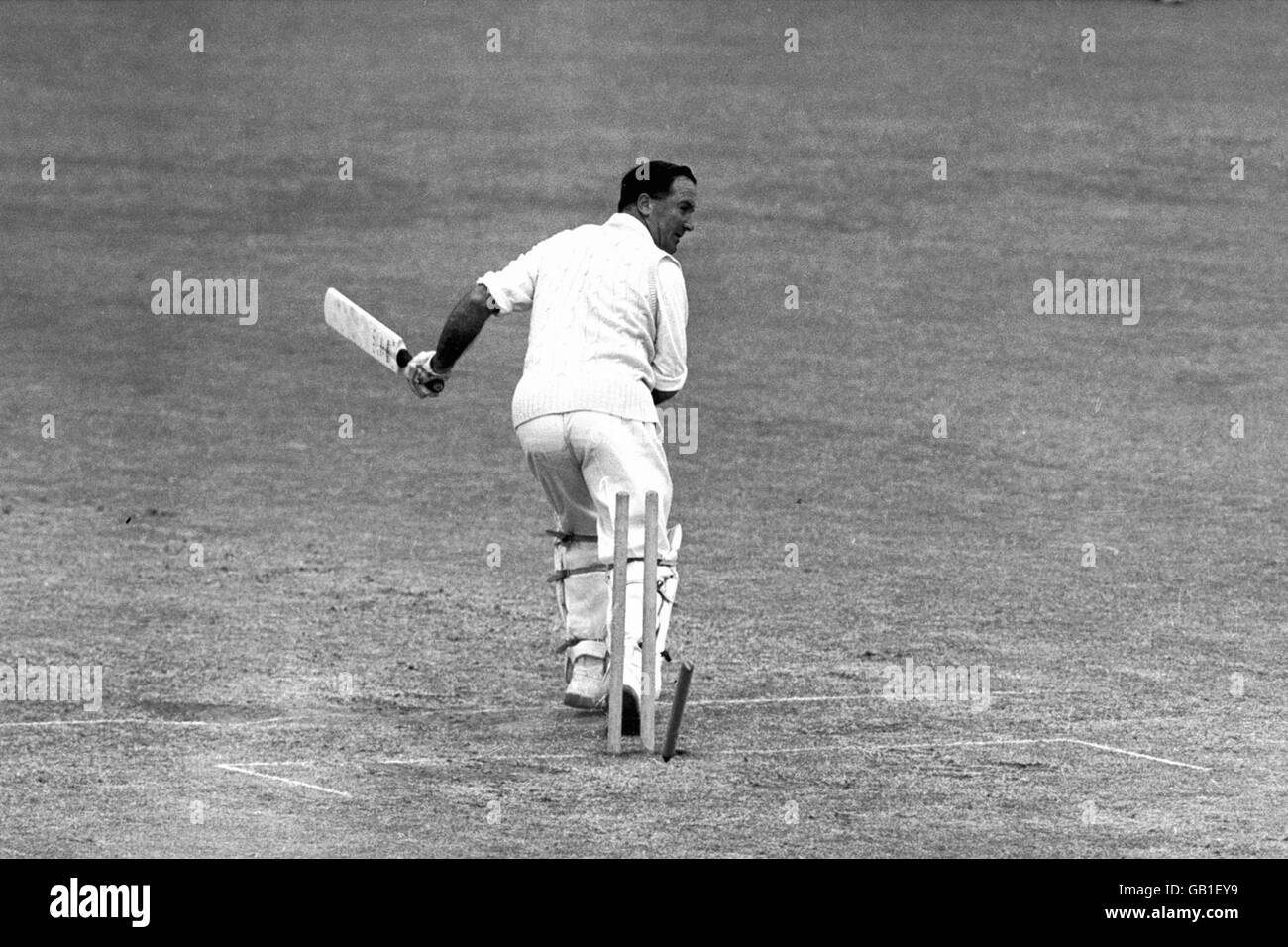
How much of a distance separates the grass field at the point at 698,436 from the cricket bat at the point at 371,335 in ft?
4.29

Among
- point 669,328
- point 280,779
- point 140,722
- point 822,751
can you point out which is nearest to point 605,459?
point 669,328

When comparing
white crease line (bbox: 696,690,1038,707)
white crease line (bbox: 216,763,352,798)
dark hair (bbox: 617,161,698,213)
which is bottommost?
white crease line (bbox: 216,763,352,798)

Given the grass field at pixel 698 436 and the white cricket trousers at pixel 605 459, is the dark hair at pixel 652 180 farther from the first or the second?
the grass field at pixel 698 436

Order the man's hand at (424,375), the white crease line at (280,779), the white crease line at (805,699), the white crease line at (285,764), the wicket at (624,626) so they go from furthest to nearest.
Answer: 1. the white crease line at (805,699)
2. the man's hand at (424,375)
3. the wicket at (624,626)
4. the white crease line at (285,764)
5. the white crease line at (280,779)

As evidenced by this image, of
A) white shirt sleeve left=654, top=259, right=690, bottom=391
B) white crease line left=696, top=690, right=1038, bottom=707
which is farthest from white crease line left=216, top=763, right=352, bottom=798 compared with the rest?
white shirt sleeve left=654, top=259, right=690, bottom=391

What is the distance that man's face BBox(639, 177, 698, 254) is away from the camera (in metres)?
9.35

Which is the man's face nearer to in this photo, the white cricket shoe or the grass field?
the white cricket shoe

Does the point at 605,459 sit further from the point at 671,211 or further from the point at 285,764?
the point at 285,764

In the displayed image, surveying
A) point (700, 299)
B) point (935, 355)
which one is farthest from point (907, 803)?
point (700, 299)

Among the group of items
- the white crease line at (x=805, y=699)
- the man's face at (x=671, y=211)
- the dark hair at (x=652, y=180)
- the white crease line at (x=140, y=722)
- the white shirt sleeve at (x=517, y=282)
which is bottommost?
the white crease line at (x=140, y=722)

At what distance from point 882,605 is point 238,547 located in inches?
139

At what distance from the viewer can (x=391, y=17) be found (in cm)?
2709

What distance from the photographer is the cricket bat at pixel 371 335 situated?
9.87 meters

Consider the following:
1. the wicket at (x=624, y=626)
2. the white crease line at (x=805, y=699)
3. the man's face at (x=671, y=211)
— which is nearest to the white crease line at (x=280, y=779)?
the wicket at (x=624, y=626)
